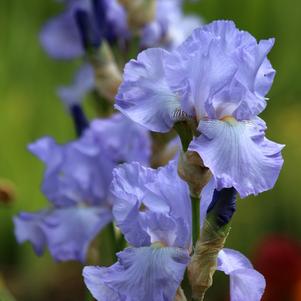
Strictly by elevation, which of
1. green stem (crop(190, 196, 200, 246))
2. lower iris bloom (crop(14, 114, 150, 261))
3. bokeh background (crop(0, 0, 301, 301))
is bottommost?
bokeh background (crop(0, 0, 301, 301))

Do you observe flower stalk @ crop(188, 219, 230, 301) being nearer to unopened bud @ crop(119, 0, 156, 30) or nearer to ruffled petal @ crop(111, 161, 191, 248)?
ruffled petal @ crop(111, 161, 191, 248)

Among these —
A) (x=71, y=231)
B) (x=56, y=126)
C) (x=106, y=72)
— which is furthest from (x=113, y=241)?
(x=56, y=126)

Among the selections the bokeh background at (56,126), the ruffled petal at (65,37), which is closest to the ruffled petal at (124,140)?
the ruffled petal at (65,37)

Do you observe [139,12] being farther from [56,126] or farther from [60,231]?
[56,126]

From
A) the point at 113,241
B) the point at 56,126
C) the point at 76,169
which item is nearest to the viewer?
the point at 113,241

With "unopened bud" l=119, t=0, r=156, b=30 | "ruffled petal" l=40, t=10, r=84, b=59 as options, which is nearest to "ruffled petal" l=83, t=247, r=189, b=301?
"unopened bud" l=119, t=0, r=156, b=30

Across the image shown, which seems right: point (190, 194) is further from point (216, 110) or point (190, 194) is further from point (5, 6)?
point (5, 6)
